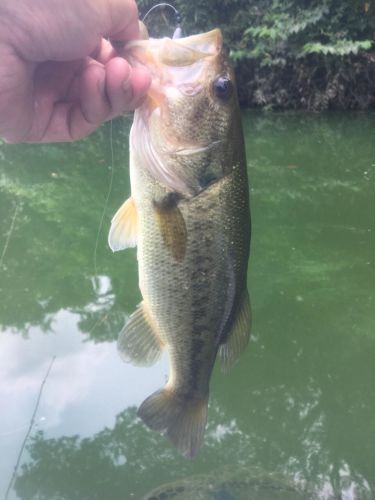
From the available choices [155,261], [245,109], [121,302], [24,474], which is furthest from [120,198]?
[245,109]

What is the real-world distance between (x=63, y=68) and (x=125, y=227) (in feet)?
1.74

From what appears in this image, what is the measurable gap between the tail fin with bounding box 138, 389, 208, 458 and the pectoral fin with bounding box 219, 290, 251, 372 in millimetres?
178

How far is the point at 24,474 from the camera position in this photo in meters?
2.76

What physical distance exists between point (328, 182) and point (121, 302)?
11.1 ft

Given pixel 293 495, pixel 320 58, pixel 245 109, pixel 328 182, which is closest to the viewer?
pixel 293 495

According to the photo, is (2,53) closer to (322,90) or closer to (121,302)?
(121,302)

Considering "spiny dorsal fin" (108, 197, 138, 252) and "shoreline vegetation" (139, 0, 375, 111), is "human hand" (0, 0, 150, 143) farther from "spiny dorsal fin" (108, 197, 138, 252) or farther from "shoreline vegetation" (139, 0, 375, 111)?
"shoreline vegetation" (139, 0, 375, 111)

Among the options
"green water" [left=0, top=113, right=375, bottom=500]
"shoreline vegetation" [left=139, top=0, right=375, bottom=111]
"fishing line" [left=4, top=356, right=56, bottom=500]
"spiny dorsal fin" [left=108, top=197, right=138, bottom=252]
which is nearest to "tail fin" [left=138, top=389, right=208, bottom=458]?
"spiny dorsal fin" [left=108, top=197, right=138, bottom=252]

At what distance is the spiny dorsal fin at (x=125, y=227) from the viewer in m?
1.78

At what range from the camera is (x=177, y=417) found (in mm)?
1917

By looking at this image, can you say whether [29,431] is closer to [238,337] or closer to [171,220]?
[238,337]

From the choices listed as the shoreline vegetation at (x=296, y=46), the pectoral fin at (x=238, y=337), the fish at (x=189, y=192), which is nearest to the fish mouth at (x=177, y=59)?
the fish at (x=189, y=192)

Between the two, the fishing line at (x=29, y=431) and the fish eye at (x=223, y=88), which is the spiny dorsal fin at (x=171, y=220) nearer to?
the fish eye at (x=223, y=88)

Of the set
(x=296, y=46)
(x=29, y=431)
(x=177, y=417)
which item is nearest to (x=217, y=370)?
(x=29, y=431)
